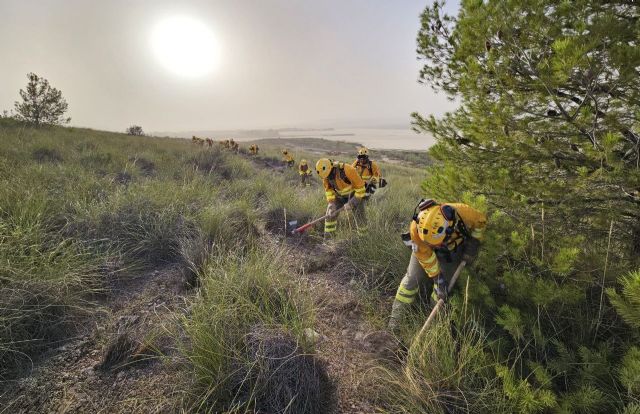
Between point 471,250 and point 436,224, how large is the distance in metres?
0.50

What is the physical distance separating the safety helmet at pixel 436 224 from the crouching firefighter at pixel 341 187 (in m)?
2.61

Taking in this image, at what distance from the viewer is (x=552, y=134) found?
234 cm

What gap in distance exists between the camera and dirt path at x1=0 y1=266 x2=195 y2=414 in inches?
80.9

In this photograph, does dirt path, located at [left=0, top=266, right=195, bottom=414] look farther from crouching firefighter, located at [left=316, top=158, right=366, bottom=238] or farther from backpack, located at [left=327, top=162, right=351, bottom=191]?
backpack, located at [left=327, top=162, right=351, bottom=191]

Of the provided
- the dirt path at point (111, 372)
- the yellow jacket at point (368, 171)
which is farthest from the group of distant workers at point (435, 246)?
the yellow jacket at point (368, 171)

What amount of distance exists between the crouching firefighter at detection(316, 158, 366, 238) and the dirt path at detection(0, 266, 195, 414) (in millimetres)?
3125

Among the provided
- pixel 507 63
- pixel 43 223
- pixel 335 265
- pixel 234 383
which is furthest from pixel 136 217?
pixel 507 63

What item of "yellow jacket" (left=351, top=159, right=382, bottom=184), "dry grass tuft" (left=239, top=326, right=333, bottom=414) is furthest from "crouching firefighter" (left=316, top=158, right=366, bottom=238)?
"dry grass tuft" (left=239, top=326, right=333, bottom=414)

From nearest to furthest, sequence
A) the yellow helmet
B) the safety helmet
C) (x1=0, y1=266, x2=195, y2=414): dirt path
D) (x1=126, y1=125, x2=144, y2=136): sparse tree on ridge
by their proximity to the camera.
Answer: (x1=0, y1=266, x2=195, y2=414): dirt path → the safety helmet → the yellow helmet → (x1=126, y1=125, x2=144, y2=136): sparse tree on ridge

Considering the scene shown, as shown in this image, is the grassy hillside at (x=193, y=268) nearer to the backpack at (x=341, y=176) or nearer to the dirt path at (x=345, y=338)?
the dirt path at (x=345, y=338)

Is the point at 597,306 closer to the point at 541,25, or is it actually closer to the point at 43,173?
the point at 541,25

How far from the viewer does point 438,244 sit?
2.62m

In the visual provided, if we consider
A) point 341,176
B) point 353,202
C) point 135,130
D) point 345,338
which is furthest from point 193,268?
point 135,130

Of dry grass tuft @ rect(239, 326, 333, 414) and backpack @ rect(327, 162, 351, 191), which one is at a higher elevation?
backpack @ rect(327, 162, 351, 191)
